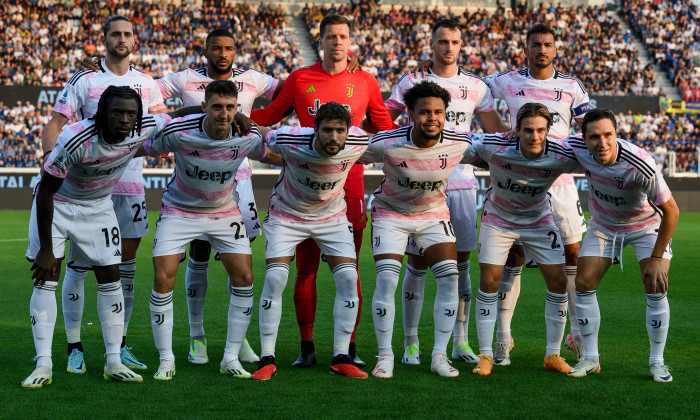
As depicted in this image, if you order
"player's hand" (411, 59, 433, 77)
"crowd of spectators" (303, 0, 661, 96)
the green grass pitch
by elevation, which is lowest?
the green grass pitch

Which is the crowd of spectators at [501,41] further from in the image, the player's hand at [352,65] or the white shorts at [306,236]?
the white shorts at [306,236]

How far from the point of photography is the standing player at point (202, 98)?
6609mm

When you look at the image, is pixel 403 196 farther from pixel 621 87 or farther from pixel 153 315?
pixel 621 87

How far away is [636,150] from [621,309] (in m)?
3.77

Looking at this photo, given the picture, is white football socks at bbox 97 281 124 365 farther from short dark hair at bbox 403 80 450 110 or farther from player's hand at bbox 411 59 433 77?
player's hand at bbox 411 59 433 77

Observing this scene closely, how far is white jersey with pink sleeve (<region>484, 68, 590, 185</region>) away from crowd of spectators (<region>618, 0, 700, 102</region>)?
89.6ft

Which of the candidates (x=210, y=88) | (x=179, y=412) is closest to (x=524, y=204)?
(x=210, y=88)

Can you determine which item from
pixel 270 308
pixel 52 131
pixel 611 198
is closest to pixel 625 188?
pixel 611 198

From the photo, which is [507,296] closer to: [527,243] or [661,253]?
[527,243]

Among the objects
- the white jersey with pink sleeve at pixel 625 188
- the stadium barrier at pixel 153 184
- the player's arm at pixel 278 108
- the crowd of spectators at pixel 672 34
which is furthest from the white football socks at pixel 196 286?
the crowd of spectators at pixel 672 34

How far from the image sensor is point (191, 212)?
6098 mm

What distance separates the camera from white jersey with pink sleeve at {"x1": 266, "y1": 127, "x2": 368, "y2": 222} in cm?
603

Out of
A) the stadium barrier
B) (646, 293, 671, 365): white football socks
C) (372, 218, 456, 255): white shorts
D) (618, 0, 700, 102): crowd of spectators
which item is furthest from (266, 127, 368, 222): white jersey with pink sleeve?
(618, 0, 700, 102): crowd of spectators

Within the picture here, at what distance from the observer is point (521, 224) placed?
21.0 ft
